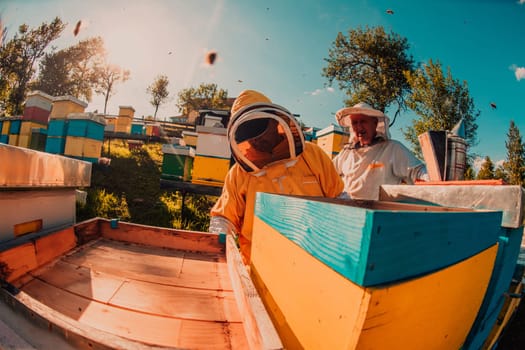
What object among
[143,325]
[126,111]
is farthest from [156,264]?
[126,111]

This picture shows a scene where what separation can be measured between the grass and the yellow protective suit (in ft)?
8.90

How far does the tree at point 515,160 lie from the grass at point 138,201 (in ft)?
61.0

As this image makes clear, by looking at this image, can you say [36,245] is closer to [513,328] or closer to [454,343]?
[454,343]

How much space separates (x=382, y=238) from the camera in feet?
1.28

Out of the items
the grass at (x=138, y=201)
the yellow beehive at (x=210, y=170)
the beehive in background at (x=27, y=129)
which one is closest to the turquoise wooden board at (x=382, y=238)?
the grass at (x=138, y=201)

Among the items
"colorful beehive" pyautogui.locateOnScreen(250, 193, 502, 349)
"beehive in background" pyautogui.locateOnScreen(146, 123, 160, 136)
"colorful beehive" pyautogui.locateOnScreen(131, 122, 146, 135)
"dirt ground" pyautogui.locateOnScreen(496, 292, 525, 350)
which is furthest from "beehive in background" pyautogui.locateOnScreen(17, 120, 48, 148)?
"dirt ground" pyautogui.locateOnScreen(496, 292, 525, 350)

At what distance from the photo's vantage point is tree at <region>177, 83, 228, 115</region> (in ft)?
117

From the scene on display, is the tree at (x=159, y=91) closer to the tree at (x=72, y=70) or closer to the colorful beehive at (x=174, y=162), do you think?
the tree at (x=72, y=70)

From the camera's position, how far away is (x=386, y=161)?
2.69 metres

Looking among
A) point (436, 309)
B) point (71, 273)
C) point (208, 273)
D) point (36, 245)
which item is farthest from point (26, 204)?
point (436, 309)

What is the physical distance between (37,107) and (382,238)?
1124cm

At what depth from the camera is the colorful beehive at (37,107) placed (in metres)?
8.18

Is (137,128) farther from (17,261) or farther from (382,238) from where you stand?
(382,238)

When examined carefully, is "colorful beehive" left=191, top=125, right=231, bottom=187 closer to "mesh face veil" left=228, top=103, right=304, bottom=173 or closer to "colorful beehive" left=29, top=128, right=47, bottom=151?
"mesh face veil" left=228, top=103, right=304, bottom=173
